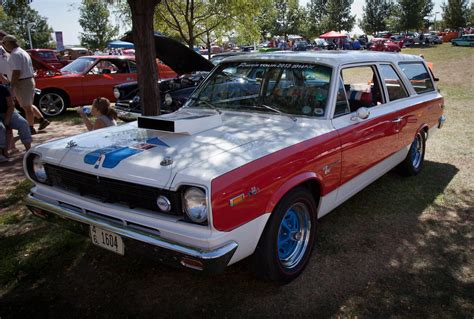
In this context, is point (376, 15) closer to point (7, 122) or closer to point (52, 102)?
point (52, 102)

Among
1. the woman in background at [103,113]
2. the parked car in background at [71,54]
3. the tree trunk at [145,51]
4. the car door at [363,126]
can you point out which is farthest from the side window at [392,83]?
the parked car in background at [71,54]

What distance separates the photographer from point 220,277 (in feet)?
9.97

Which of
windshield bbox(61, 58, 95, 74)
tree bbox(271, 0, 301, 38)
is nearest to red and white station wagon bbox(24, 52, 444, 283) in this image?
windshield bbox(61, 58, 95, 74)

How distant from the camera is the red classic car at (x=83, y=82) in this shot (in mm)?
9703

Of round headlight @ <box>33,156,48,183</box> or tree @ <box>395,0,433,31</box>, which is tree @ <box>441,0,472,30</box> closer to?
tree @ <box>395,0,433,31</box>

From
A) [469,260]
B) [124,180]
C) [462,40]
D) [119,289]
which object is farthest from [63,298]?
[462,40]

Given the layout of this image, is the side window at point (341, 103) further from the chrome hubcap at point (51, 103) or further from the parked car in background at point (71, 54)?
the parked car in background at point (71, 54)

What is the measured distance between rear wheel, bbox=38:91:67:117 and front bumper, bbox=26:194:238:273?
803cm

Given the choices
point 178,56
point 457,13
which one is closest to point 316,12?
point 457,13

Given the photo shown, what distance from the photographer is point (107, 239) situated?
2584mm

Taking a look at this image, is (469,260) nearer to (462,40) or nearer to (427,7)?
(462,40)

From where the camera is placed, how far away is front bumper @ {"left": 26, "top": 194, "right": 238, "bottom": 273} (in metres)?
2.24

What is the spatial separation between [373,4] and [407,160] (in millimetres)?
57889

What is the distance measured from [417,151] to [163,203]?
4120 millimetres
